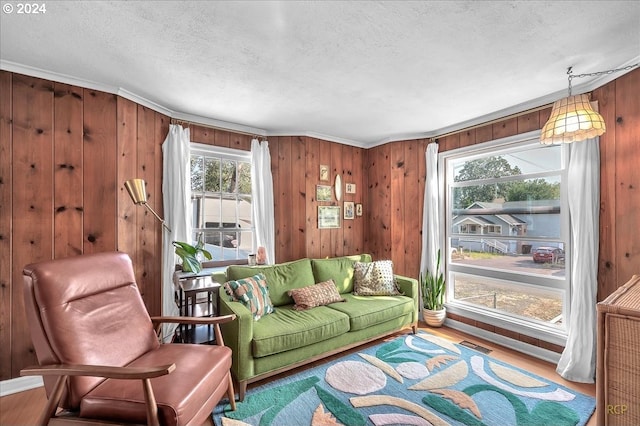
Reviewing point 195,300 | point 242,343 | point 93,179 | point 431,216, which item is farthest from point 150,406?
point 431,216

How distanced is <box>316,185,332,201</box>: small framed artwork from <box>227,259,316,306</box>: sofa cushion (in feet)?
3.64

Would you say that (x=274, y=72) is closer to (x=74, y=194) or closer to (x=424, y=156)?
(x=74, y=194)

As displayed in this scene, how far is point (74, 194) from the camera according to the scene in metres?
2.31

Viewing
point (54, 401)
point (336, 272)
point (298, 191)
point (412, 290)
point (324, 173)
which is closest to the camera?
point (54, 401)

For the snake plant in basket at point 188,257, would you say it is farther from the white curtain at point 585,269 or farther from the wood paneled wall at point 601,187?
the white curtain at point 585,269

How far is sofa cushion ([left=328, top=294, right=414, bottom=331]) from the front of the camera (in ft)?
8.83

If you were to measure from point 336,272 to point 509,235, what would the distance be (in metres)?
1.99

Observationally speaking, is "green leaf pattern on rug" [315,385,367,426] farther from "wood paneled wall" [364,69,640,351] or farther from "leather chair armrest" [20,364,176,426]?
"wood paneled wall" [364,69,640,351]

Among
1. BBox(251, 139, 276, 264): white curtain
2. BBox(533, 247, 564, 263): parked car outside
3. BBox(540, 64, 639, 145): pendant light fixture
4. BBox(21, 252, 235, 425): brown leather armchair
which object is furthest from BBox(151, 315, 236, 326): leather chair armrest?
BBox(533, 247, 564, 263): parked car outside

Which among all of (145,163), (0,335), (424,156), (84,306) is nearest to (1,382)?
(0,335)

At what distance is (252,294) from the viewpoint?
8.09 feet

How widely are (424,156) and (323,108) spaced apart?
1.68 meters

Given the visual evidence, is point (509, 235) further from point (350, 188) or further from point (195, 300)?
point (195, 300)

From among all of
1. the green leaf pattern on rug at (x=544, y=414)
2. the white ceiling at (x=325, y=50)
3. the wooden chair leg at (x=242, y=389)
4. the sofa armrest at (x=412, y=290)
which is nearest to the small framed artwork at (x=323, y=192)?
the white ceiling at (x=325, y=50)
